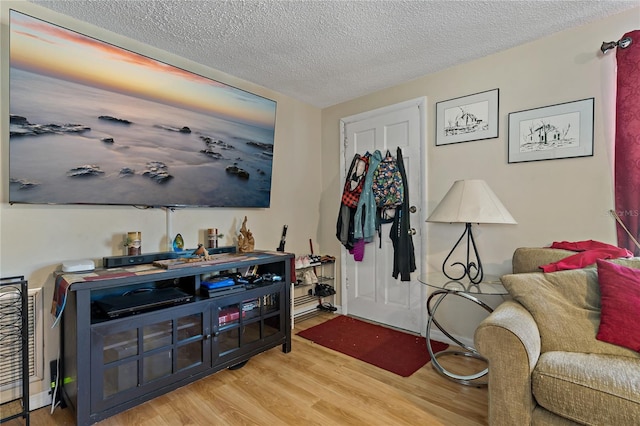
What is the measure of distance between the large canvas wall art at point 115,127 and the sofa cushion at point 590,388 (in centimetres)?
232

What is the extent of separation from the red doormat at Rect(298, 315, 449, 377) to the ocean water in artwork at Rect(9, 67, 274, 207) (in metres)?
1.42

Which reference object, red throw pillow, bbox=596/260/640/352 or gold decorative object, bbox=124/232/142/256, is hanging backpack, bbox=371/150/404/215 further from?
gold decorative object, bbox=124/232/142/256

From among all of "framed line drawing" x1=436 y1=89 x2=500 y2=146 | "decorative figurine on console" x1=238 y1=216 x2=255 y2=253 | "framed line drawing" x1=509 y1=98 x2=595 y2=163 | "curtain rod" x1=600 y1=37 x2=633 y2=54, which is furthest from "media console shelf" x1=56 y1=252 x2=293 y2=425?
"curtain rod" x1=600 y1=37 x2=633 y2=54

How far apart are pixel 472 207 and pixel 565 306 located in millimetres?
739

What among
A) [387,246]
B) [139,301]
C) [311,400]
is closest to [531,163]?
[387,246]

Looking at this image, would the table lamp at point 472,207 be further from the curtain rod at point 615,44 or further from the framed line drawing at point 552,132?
the curtain rod at point 615,44

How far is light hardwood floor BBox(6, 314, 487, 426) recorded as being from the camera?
1.70 metres

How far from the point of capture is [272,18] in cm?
196

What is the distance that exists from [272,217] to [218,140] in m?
0.97

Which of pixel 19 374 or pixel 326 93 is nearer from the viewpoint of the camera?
pixel 19 374

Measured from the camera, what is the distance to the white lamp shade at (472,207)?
2.03 m

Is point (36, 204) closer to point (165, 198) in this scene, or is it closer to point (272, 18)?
point (165, 198)

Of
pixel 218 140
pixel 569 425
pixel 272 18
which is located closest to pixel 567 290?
pixel 569 425

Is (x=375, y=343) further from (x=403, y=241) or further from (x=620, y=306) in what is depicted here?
(x=620, y=306)
